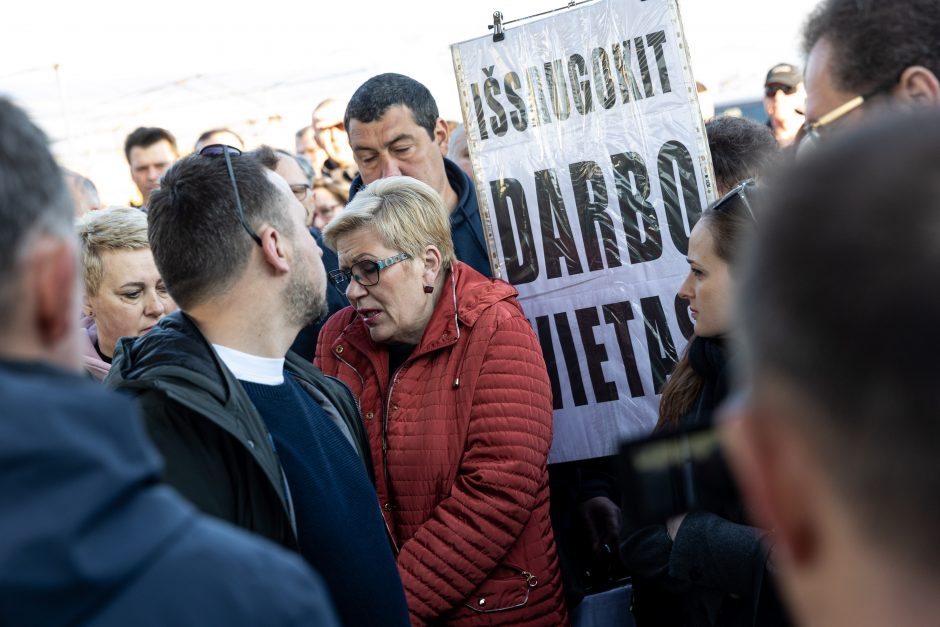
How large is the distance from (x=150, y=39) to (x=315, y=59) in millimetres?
1982

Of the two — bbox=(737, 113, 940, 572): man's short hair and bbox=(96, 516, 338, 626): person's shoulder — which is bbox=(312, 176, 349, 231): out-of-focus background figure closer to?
bbox=(96, 516, 338, 626): person's shoulder

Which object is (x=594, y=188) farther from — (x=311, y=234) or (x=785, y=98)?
(x=785, y=98)

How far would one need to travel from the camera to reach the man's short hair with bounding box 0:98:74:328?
3.68ft

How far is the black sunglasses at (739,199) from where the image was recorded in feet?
9.16

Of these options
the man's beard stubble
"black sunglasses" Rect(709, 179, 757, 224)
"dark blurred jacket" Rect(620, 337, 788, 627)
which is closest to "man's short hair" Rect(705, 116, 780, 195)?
"black sunglasses" Rect(709, 179, 757, 224)

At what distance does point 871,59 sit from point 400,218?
1.91 m

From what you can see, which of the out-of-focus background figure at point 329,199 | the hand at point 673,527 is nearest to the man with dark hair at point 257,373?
the hand at point 673,527

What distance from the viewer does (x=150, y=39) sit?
11.2m

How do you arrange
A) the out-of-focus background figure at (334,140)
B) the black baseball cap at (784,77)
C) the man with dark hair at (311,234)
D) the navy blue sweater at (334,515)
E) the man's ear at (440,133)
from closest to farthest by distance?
the navy blue sweater at (334,515) → the man with dark hair at (311,234) → the man's ear at (440,133) → the black baseball cap at (784,77) → the out-of-focus background figure at (334,140)

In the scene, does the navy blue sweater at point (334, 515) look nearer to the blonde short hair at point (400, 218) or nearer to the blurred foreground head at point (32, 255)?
the blonde short hair at point (400, 218)

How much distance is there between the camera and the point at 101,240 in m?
3.74

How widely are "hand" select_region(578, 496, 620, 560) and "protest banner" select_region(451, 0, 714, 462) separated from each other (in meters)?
0.22

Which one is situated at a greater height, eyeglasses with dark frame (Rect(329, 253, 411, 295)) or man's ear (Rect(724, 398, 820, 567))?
eyeglasses with dark frame (Rect(329, 253, 411, 295))

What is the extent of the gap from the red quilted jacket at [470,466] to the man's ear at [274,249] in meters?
0.86
